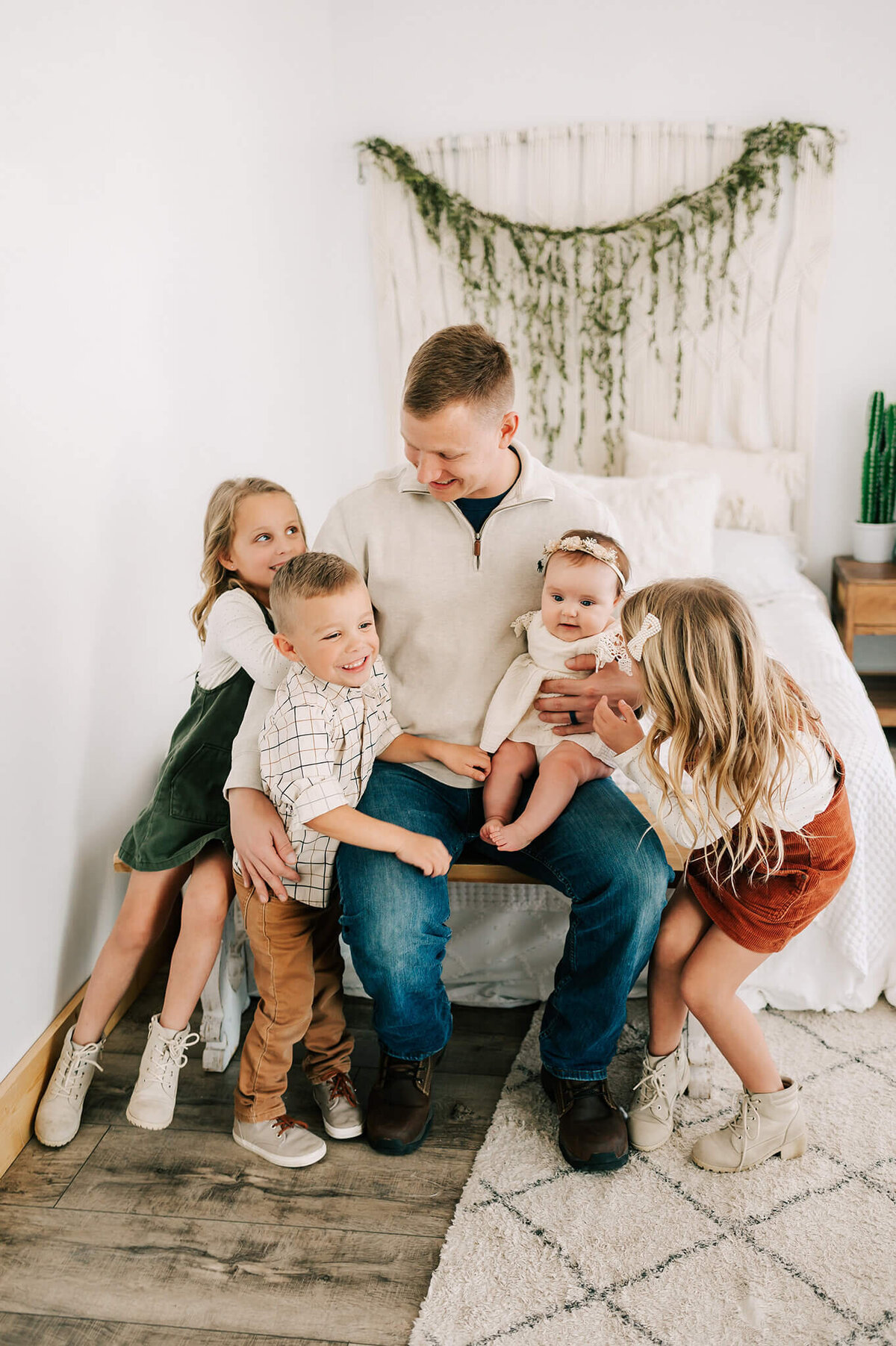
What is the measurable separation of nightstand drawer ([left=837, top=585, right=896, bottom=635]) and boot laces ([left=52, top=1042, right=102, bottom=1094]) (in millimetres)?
2454

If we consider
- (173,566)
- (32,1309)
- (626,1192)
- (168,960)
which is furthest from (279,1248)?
(173,566)

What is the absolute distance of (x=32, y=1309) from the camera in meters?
1.37

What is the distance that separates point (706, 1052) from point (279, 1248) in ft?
2.46

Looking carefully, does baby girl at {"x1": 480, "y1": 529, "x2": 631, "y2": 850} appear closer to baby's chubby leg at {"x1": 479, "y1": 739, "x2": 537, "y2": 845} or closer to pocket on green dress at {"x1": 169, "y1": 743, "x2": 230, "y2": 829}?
baby's chubby leg at {"x1": 479, "y1": 739, "x2": 537, "y2": 845}

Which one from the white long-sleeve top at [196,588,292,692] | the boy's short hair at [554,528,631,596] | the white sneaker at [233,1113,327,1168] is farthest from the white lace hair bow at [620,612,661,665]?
the white sneaker at [233,1113,327,1168]

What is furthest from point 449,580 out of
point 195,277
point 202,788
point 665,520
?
point 665,520

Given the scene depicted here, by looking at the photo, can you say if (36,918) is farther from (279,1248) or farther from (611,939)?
(611,939)

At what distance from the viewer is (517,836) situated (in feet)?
5.32

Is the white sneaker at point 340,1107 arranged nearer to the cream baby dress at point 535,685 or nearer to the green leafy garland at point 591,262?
the cream baby dress at point 535,685

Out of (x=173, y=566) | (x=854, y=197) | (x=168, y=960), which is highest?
(x=854, y=197)

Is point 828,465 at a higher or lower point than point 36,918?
higher

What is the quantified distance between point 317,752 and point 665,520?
1765mm

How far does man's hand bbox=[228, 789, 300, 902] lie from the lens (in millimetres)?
1586

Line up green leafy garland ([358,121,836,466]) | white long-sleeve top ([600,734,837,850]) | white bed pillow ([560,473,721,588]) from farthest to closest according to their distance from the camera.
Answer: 1. green leafy garland ([358,121,836,466])
2. white bed pillow ([560,473,721,588])
3. white long-sleeve top ([600,734,837,850])
